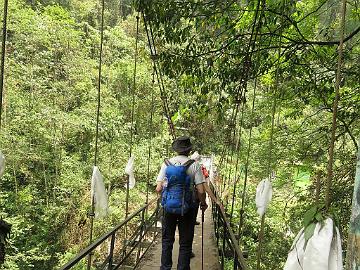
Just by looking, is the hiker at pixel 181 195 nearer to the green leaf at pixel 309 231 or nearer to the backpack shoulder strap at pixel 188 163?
the backpack shoulder strap at pixel 188 163

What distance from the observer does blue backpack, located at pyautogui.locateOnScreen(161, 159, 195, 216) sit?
2.32m

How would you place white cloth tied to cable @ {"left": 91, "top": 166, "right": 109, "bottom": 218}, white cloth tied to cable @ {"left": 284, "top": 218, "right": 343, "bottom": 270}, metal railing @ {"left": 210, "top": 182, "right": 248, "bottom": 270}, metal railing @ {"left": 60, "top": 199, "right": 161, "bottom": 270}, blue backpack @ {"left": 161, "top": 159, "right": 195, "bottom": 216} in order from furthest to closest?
white cloth tied to cable @ {"left": 91, "top": 166, "right": 109, "bottom": 218} → blue backpack @ {"left": 161, "top": 159, "right": 195, "bottom": 216} → metal railing @ {"left": 210, "top": 182, "right": 248, "bottom": 270} → metal railing @ {"left": 60, "top": 199, "right": 161, "bottom": 270} → white cloth tied to cable @ {"left": 284, "top": 218, "right": 343, "bottom": 270}

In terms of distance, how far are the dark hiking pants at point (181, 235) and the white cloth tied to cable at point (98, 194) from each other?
50cm

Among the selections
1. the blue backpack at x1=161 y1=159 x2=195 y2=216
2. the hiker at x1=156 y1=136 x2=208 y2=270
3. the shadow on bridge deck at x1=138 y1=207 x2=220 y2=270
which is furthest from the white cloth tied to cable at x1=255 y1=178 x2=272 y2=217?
the shadow on bridge deck at x1=138 y1=207 x2=220 y2=270

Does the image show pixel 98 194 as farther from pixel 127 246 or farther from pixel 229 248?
pixel 229 248

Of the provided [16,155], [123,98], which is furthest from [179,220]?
[123,98]

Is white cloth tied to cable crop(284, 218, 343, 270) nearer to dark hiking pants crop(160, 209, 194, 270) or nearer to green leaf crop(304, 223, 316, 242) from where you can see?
green leaf crop(304, 223, 316, 242)

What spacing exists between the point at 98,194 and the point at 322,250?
1.96 meters

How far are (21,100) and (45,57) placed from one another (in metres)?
1.46

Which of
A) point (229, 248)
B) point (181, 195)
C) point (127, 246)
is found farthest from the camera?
point (229, 248)

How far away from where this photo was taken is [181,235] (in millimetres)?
2486

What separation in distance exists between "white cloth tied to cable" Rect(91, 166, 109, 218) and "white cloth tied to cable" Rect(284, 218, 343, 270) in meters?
1.87

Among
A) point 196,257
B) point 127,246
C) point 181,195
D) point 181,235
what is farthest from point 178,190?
point 196,257

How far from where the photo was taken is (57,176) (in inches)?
382
